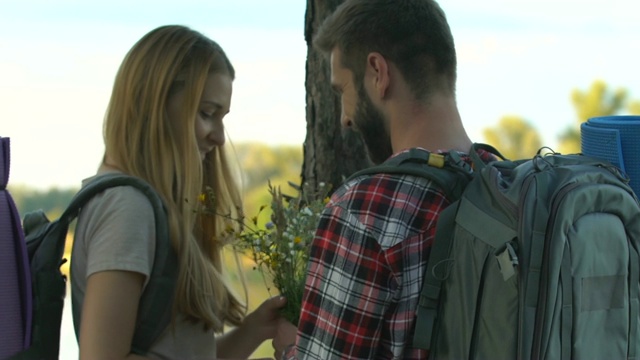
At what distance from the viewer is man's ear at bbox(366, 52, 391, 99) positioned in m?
2.03

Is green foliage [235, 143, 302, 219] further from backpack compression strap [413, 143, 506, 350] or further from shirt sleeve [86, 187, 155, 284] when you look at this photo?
backpack compression strap [413, 143, 506, 350]

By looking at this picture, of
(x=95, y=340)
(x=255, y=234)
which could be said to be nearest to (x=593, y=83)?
(x=255, y=234)

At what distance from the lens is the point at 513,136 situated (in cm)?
640

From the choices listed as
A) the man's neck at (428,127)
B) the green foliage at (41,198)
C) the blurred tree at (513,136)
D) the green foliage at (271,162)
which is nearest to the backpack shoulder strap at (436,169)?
the man's neck at (428,127)

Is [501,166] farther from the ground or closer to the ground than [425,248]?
farther from the ground

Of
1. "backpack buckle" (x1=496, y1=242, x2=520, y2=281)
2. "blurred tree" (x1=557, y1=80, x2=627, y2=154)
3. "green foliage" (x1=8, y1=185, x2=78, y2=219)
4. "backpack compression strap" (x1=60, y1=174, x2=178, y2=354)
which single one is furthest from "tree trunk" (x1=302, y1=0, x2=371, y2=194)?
"blurred tree" (x1=557, y1=80, x2=627, y2=154)

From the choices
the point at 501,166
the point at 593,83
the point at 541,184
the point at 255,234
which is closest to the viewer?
the point at 541,184

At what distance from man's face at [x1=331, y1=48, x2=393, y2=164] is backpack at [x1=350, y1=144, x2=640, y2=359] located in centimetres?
24

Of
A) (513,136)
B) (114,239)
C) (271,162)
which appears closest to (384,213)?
(114,239)

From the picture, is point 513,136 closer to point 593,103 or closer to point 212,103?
point 593,103

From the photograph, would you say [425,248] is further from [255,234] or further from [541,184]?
[255,234]

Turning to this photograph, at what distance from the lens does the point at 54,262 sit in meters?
2.18

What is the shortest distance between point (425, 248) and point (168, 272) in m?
0.70

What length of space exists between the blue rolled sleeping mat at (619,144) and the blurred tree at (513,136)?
4.03m
